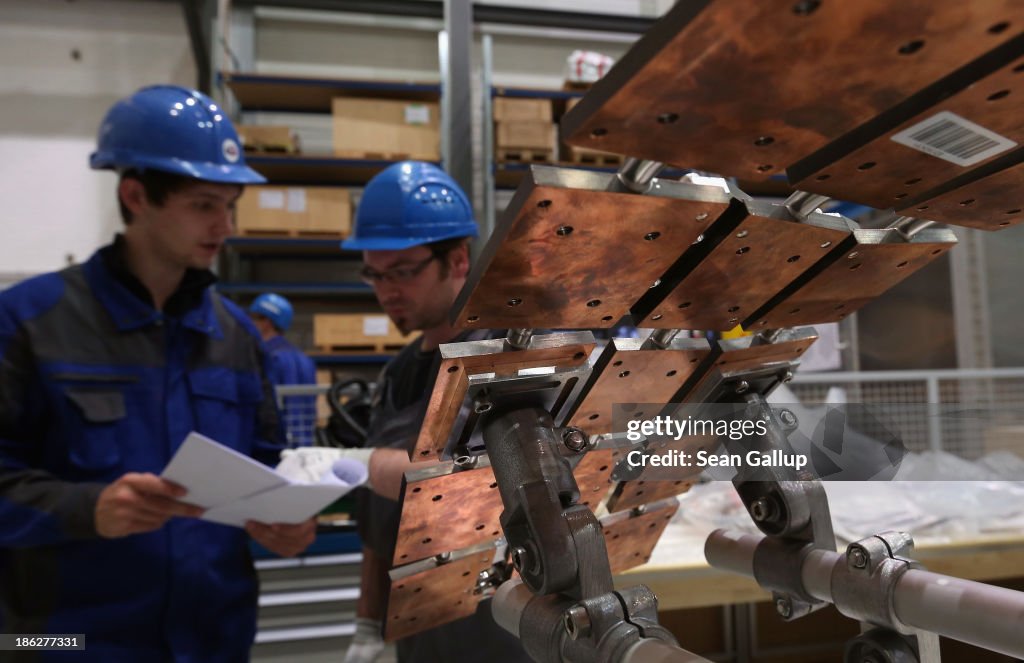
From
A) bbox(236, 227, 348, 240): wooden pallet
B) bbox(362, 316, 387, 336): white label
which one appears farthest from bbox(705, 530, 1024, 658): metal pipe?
bbox(236, 227, 348, 240): wooden pallet

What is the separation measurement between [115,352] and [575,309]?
1.23m

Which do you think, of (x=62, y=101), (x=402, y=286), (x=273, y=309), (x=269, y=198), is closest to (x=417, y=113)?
(x=269, y=198)

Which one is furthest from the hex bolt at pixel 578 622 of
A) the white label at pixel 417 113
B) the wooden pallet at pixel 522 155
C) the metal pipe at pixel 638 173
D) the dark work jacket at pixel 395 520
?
the white label at pixel 417 113

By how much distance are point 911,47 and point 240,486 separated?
1.13 m

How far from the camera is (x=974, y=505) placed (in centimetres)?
92

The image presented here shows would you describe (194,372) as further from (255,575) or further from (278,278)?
(278,278)

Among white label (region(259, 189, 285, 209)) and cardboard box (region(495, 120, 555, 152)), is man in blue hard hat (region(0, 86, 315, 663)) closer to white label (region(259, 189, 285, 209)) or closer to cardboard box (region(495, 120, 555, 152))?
white label (region(259, 189, 285, 209))

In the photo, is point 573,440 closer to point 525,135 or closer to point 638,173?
point 638,173

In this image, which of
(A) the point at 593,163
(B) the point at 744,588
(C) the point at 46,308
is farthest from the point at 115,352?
(A) the point at 593,163

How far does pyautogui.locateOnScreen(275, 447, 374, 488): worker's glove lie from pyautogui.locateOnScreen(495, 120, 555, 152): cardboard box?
422 centimetres

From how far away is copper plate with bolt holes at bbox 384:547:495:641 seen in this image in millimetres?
774

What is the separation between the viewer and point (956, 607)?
532mm

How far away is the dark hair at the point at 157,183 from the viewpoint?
1477mm

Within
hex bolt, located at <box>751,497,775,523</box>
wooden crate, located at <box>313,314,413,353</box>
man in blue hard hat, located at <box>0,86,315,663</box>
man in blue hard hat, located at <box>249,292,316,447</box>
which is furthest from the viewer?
wooden crate, located at <box>313,314,413,353</box>
